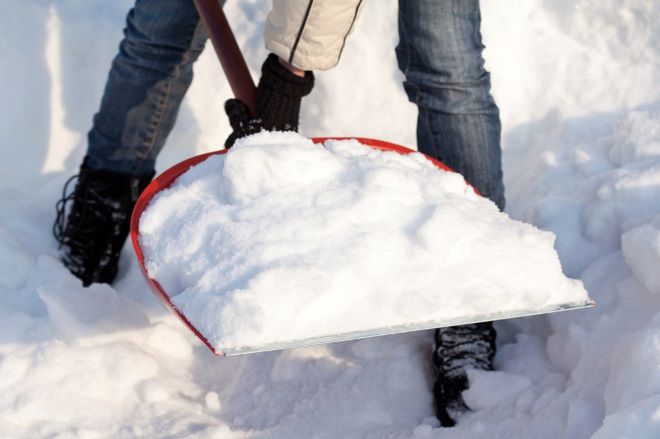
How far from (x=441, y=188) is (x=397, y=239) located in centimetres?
17

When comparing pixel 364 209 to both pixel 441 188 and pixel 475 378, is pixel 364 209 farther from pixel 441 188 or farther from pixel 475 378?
pixel 475 378

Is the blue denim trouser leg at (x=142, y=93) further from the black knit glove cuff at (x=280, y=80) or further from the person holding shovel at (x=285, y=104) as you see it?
the black knit glove cuff at (x=280, y=80)

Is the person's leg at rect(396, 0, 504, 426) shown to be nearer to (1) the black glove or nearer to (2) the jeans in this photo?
(2) the jeans

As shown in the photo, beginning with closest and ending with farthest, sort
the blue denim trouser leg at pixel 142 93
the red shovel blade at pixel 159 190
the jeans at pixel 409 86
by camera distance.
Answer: the red shovel blade at pixel 159 190 → the jeans at pixel 409 86 → the blue denim trouser leg at pixel 142 93

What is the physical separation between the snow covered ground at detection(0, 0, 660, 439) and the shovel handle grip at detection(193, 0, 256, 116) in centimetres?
48

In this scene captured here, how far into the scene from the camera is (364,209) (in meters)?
1.17

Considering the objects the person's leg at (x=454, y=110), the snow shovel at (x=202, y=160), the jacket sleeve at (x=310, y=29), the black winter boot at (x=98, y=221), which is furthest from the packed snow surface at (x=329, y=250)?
the black winter boot at (x=98, y=221)

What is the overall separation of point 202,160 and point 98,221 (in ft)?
1.77

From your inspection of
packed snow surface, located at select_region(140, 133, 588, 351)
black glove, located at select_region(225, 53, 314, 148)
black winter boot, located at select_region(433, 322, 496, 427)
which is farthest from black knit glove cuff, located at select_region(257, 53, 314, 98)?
black winter boot, located at select_region(433, 322, 496, 427)

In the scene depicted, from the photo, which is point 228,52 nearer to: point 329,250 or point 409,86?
point 409,86

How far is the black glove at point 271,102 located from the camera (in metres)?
1.44

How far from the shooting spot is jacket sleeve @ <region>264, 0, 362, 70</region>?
1.30 metres

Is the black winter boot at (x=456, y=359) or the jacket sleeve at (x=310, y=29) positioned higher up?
the jacket sleeve at (x=310, y=29)

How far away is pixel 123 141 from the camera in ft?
6.04
